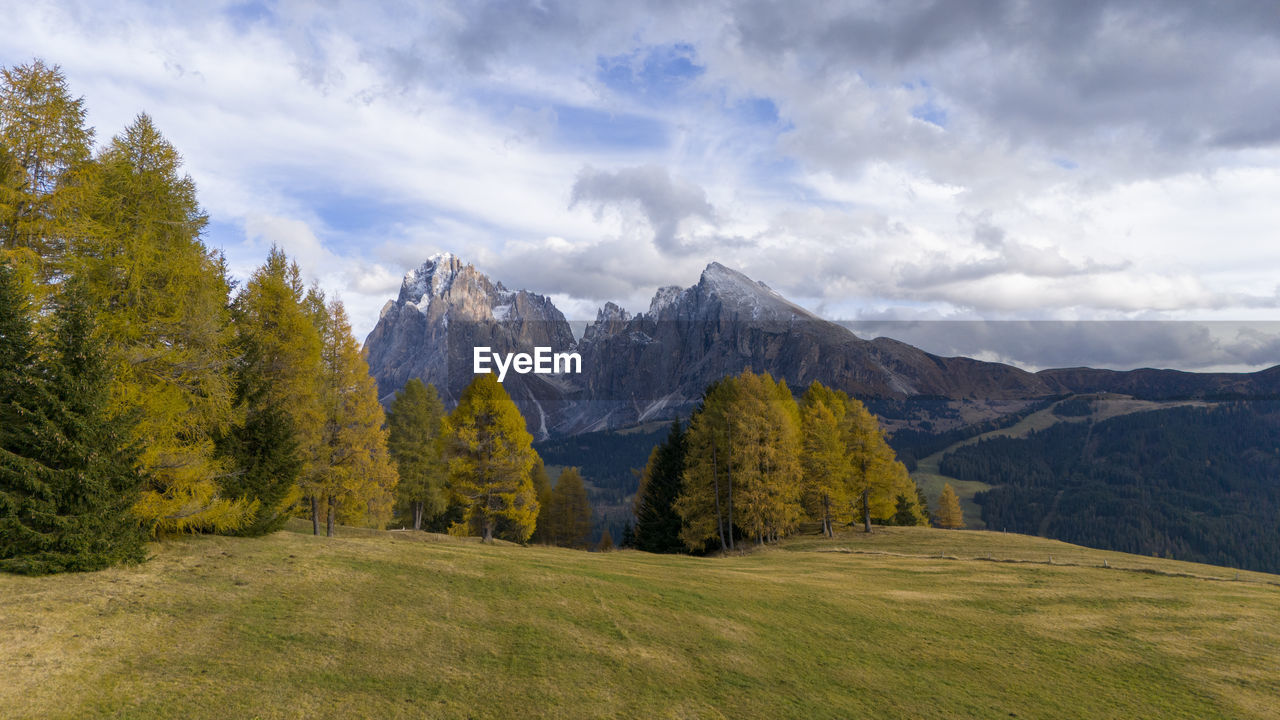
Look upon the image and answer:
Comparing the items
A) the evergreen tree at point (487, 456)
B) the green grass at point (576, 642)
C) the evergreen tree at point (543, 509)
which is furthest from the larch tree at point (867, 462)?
the evergreen tree at point (543, 509)

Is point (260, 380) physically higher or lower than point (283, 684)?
higher

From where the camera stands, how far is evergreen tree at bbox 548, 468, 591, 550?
269ft

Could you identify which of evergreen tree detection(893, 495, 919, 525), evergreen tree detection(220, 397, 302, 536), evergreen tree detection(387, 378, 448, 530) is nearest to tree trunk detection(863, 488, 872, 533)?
evergreen tree detection(893, 495, 919, 525)

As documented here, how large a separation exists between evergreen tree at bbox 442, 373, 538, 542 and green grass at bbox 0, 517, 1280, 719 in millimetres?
A: 15434

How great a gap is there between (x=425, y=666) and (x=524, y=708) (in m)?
2.95

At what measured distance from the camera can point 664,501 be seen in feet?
195

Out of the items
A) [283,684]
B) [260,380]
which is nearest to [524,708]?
[283,684]

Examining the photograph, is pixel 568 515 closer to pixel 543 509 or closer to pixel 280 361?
pixel 543 509

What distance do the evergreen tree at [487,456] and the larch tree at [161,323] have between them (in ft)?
67.4

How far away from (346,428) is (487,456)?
11.2m

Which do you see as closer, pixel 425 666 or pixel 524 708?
pixel 524 708

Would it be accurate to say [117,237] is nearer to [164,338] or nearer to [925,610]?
[164,338]

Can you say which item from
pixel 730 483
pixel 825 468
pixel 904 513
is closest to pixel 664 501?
pixel 730 483

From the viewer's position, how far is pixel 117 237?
2044cm
